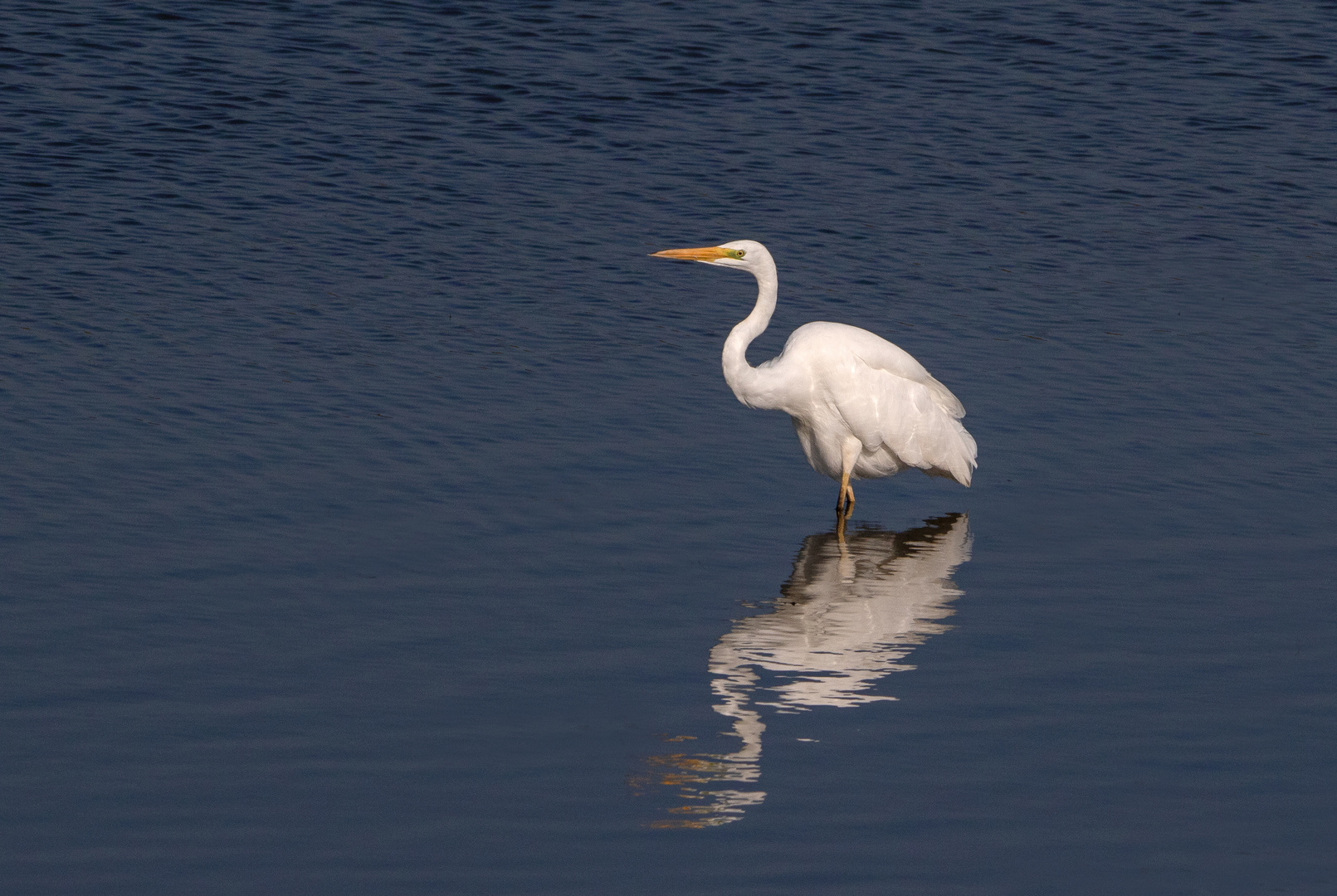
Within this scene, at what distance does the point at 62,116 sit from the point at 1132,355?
424 inches

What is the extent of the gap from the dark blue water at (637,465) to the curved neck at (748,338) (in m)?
0.57

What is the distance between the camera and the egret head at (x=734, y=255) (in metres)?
11.2

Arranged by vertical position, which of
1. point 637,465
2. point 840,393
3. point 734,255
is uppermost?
point 734,255

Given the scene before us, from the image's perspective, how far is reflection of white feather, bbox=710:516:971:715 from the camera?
829cm

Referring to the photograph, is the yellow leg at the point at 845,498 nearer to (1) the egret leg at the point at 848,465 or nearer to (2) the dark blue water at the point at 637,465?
(1) the egret leg at the point at 848,465

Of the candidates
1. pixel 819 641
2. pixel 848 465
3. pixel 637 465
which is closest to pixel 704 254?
pixel 637 465

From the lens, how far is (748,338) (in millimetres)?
11344

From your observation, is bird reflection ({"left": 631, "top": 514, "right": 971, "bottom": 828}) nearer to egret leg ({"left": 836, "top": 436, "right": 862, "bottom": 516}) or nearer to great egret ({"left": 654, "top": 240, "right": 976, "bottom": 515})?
egret leg ({"left": 836, "top": 436, "right": 862, "bottom": 516})

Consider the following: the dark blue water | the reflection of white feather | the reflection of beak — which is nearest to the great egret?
the reflection of beak

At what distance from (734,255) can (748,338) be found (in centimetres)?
53

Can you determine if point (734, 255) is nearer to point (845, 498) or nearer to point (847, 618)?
point (845, 498)

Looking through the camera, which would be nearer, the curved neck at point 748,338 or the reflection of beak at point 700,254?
the reflection of beak at point 700,254

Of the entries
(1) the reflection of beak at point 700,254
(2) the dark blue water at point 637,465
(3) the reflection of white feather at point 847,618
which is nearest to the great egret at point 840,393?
(1) the reflection of beak at point 700,254

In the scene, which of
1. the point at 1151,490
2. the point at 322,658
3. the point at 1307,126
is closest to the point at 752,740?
the point at 322,658
